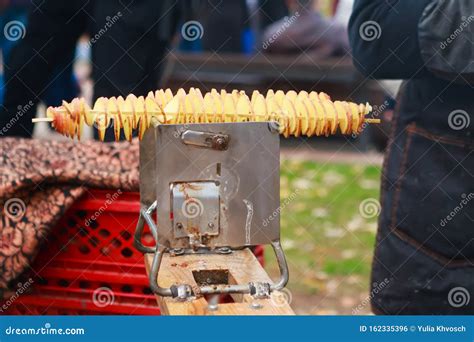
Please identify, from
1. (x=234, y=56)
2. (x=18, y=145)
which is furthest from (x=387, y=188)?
(x=234, y=56)

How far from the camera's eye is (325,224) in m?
5.44

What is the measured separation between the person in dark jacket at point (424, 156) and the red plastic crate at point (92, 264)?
742mm

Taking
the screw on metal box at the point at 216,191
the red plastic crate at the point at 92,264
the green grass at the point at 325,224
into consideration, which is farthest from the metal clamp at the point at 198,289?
the green grass at the point at 325,224

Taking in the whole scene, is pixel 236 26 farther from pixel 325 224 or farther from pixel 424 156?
pixel 424 156

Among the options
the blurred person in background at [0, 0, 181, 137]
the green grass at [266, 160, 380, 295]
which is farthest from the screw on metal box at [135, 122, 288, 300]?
the green grass at [266, 160, 380, 295]

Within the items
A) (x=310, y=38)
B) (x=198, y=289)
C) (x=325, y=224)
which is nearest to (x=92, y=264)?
(x=198, y=289)

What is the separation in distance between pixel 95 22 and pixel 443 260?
1757 millimetres

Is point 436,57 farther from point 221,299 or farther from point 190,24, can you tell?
point 190,24

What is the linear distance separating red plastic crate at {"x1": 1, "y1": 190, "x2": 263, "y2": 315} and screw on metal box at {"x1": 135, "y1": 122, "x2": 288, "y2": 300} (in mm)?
625

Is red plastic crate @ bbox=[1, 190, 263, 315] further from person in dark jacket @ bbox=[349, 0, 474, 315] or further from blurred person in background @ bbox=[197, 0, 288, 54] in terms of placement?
blurred person in background @ bbox=[197, 0, 288, 54]

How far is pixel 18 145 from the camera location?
9.09ft

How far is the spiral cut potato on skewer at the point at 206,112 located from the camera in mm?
1966

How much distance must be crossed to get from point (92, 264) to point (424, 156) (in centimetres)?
103
